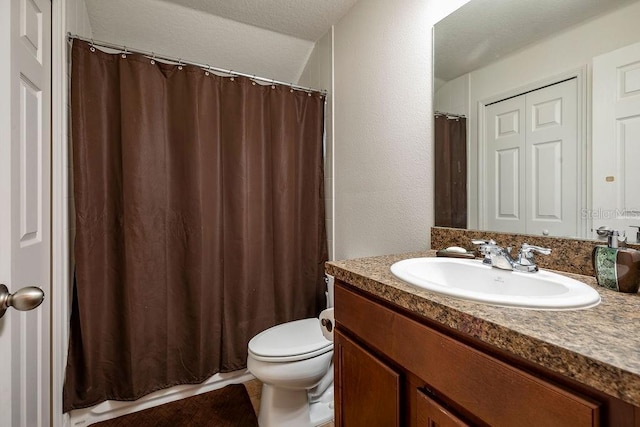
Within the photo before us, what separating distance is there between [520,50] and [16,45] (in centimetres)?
148

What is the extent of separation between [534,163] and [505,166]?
10 cm

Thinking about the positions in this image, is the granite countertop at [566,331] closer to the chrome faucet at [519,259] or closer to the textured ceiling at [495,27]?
the chrome faucet at [519,259]

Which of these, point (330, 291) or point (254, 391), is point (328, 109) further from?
point (254, 391)

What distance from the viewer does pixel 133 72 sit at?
1432mm

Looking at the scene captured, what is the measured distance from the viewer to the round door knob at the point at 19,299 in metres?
0.61

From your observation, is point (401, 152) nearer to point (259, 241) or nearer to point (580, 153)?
point (580, 153)

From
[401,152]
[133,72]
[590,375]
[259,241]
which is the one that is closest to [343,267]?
[590,375]

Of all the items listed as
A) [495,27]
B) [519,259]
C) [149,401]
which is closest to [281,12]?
[495,27]

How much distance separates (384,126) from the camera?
1462 millimetres

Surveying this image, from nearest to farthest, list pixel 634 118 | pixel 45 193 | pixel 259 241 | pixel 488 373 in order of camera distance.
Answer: pixel 488 373 → pixel 634 118 → pixel 45 193 → pixel 259 241

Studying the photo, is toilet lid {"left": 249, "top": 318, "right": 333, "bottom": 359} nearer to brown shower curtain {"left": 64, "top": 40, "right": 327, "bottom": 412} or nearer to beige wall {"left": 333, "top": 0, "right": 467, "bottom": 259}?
brown shower curtain {"left": 64, "top": 40, "right": 327, "bottom": 412}

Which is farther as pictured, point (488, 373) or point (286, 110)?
point (286, 110)

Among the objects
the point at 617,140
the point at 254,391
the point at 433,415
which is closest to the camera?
the point at 433,415

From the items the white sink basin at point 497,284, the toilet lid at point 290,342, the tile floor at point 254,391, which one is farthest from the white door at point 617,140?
the tile floor at point 254,391
